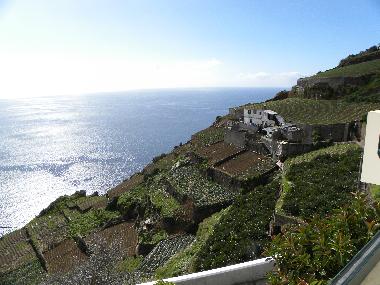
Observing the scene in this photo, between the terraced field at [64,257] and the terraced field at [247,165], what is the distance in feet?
36.6

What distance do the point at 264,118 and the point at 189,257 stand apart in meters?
20.9

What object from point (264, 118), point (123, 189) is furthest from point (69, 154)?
point (264, 118)

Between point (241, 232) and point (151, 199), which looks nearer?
point (241, 232)

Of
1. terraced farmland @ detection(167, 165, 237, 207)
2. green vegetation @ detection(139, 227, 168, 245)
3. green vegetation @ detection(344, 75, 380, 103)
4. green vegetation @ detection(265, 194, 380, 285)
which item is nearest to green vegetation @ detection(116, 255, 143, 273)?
green vegetation @ detection(139, 227, 168, 245)

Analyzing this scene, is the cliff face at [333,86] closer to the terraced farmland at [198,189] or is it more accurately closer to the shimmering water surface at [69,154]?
the terraced farmland at [198,189]

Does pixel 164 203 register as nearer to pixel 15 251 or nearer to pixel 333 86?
pixel 15 251

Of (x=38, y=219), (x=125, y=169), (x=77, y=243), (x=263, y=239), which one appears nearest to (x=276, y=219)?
(x=263, y=239)

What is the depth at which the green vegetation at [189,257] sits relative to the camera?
1716 cm

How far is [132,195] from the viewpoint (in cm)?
3375

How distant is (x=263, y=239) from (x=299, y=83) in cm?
3496

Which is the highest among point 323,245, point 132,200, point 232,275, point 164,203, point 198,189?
point 323,245

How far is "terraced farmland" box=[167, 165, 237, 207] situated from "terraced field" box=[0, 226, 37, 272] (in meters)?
12.5

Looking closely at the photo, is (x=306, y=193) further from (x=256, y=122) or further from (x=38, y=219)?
(x=38, y=219)

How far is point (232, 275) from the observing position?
682cm
